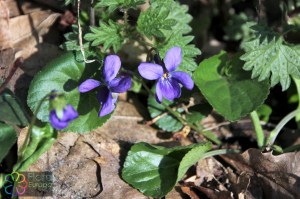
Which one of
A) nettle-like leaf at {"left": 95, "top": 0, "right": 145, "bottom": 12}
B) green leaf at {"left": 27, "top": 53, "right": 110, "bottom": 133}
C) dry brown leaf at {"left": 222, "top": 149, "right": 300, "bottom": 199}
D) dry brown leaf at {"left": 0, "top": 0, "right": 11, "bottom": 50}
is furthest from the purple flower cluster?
dry brown leaf at {"left": 0, "top": 0, "right": 11, "bottom": 50}

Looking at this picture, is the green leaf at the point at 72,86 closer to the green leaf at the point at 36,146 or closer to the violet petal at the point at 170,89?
the green leaf at the point at 36,146

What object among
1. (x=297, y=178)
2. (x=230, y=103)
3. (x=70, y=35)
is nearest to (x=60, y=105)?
(x=70, y=35)

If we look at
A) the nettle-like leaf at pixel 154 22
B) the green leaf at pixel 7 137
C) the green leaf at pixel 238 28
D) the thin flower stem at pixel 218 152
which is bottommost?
the thin flower stem at pixel 218 152

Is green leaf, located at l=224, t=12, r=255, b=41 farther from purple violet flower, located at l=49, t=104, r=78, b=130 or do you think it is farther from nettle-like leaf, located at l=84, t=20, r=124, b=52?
purple violet flower, located at l=49, t=104, r=78, b=130

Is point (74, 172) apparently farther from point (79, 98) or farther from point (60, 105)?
point (60, 105)

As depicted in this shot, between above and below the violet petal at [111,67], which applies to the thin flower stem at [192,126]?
below

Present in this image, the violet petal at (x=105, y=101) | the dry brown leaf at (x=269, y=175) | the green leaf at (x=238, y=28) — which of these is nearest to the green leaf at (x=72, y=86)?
the violet petal at (x=105, y=101)

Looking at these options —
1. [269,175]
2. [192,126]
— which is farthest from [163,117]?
[269,175]

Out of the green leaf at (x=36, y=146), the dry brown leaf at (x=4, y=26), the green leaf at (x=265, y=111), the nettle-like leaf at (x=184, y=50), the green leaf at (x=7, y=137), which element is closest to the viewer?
the green leaf at (x=7, y=137)
